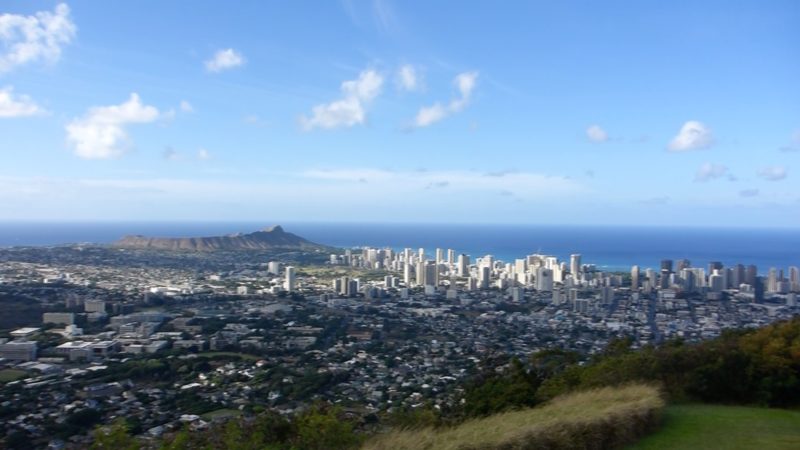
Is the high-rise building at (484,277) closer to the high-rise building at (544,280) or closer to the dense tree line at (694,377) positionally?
the high-rise building at (544,280)

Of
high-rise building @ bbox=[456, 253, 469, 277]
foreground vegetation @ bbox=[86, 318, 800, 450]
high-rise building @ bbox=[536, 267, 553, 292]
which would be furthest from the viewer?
high-rise building @ bbox=[456, 253, 469, 277]

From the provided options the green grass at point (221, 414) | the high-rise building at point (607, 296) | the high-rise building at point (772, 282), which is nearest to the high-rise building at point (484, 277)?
the high-rise building at point (607, 296)

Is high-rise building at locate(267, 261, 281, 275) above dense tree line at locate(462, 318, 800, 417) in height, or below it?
below

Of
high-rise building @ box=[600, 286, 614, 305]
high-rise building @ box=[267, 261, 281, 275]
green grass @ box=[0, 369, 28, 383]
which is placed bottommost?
green grass @ box=[0, 369, 28, 383]

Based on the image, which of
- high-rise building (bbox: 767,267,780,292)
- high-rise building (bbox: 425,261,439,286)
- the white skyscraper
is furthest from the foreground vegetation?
the white skyscraper

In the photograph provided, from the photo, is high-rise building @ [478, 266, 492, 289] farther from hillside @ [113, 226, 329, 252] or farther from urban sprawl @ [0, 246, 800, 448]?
hillside @ [113, 226, 329, 252]

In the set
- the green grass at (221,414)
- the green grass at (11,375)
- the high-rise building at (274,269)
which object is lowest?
the green grass at (221,414)
